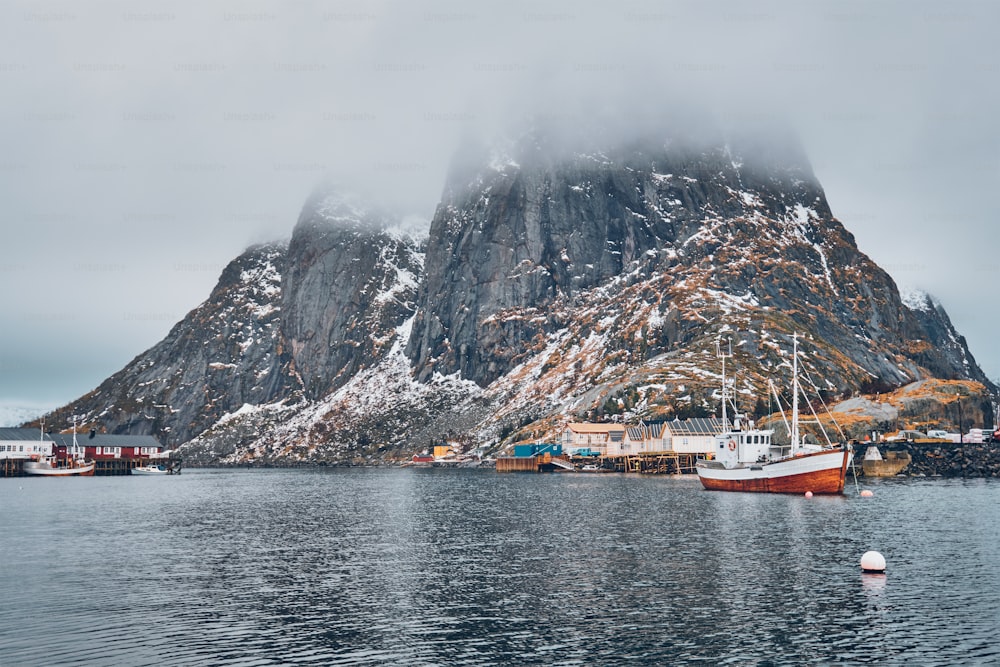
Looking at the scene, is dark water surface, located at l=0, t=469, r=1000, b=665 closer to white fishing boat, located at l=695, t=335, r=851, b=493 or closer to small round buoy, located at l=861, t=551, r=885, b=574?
small round buoy, located at l=861, t=551, r=885, b=574

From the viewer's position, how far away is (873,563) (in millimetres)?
57469

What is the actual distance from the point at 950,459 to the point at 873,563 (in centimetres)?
15637

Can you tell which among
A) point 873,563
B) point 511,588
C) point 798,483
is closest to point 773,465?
point 798,483

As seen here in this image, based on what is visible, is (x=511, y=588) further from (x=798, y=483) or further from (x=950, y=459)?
(x=950, y=459)

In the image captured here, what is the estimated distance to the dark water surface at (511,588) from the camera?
39.7m

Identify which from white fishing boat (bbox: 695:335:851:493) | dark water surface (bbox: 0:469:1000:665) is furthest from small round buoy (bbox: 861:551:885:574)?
white fishing boat (bbox: 695:335:851:493)

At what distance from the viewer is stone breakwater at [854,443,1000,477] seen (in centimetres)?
18962

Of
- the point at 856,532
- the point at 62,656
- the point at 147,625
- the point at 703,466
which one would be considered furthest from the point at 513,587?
the point at 703,466

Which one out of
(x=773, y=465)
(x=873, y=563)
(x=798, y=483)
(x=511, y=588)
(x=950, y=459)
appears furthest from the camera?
(x=950, y=459)

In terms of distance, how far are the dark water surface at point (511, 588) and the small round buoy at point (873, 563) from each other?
1.21 metres

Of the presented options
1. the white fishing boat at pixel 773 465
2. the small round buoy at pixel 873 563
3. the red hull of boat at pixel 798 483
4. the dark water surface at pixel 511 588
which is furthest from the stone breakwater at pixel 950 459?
the small round buoy at pixel 873 563

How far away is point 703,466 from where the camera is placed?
147 metres

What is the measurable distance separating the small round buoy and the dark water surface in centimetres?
121

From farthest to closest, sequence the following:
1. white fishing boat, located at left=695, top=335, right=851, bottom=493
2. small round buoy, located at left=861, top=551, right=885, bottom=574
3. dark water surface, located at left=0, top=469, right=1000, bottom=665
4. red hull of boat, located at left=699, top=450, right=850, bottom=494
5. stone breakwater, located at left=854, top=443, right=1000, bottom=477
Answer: stone breakwater, located at left=854, top=443, right=1000, bottom=477 < white fishing boat, located at left=695, top=335, right=851, bottom=493 < red hull of boat, located at left=699, top=450, right=850, bottom=494 < small round buoy, located at left=861, top=551, right=885, bottom=574 < dark water surface, located at left=0, top=469, right=1000, bottom=665
